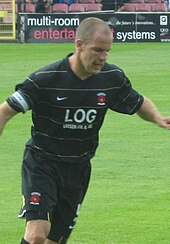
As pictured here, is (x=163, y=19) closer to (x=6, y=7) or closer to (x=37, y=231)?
(x=6, y=7)

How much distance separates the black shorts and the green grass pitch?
1.68 m

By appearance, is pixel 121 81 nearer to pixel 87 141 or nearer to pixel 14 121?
pixel 87 141

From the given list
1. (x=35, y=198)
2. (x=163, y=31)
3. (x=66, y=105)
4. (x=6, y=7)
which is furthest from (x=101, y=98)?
(x=6, y=7)

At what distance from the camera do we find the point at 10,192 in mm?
12172

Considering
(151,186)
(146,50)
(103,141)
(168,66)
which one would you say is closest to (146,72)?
(168,66)

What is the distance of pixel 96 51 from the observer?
294 inches

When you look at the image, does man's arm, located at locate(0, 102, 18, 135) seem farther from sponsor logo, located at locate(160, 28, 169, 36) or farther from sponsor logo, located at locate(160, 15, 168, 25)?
sponsor logo, located at locate(160, 28, 169, 36)

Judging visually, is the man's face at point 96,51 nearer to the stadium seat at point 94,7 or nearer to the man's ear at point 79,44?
the man's ear at point 79,44

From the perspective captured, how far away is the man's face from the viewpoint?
7465 millimetres

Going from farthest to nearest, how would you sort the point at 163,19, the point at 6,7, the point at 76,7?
1. the point at 6,7
2. the point at 76,7
3. the point at 163,19

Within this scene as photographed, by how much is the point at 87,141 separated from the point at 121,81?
1.86 ft

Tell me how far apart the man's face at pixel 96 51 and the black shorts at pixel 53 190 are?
34.4 inches

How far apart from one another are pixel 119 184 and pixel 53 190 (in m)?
4.79

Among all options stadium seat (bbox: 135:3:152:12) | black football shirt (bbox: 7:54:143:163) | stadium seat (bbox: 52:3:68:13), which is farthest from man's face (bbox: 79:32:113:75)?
stadium seat (bbox: 52:3:68:13)
